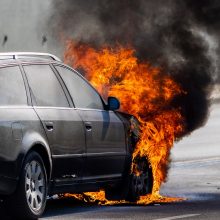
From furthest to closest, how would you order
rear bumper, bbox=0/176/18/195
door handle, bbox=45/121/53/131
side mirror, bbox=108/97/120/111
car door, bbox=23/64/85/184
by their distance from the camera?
side mirror, bbox=108/97/120/111 < car door, bbox=23/64/85/184 < door handle, bbox=45/121/53/131 < rear bumper, bbox=0/176/18/195

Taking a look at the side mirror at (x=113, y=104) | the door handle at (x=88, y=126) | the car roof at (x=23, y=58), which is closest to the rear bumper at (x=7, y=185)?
the car roof at (x=23, y=58)

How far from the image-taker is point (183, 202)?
1445 centimetres

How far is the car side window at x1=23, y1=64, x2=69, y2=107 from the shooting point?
1223 cm

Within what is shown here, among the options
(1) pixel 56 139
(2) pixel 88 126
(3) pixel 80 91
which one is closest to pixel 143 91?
(3) pixel 80 91

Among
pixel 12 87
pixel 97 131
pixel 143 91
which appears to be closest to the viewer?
pixel 12 87

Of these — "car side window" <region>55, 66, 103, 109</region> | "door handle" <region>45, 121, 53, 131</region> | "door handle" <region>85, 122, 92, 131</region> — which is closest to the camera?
"door handle" <region>45, 121, 53, 131</region>

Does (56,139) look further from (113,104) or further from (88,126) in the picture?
(113,104)

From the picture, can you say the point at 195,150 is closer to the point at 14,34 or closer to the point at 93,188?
the point at 93,188

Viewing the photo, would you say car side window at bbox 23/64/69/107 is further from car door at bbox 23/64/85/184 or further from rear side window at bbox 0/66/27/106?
rear side window at bbox 0/66/27/106

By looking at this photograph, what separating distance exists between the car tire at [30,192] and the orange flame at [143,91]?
268cm

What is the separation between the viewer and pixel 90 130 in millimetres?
12898

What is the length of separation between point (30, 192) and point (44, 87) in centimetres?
135

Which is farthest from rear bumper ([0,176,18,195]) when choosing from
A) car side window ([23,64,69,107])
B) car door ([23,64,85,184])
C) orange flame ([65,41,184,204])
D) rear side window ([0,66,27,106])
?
orange flame ([65,41,184,204])

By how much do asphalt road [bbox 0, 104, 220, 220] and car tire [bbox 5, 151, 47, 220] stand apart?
438 millimetres
